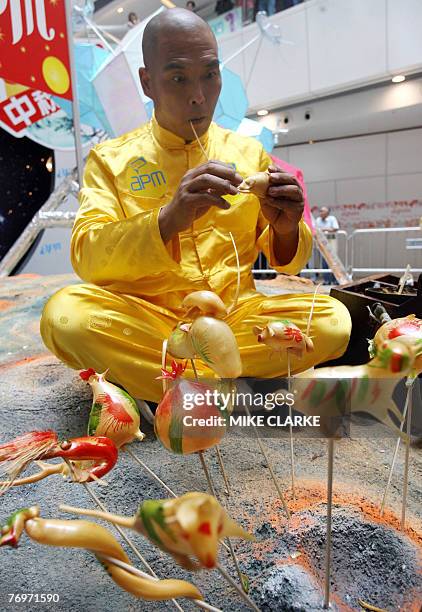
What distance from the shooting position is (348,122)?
534 cm

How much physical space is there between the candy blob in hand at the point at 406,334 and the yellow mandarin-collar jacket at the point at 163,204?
46 cm

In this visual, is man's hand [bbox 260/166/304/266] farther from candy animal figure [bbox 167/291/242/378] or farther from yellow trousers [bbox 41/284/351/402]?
candy animal figure [bbox 167/291/242/378]

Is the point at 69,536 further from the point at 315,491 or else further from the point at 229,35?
the point at 229,35

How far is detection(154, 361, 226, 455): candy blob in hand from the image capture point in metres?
0.47

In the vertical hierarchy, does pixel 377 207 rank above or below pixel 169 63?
below

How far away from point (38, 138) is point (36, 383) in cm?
243

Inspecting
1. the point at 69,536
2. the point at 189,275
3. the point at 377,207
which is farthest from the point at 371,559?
the point at 377,207

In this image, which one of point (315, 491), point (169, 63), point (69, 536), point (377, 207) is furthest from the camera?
point (377, 207)

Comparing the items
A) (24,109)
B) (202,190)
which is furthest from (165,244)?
(24,109)

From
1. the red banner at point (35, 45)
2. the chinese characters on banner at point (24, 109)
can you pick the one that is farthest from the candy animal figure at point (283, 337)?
the chinese characters on banner at point (24, 109)

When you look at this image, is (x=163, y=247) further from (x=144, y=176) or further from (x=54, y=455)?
(x=54, y=455)

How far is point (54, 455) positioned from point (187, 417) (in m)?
0.13

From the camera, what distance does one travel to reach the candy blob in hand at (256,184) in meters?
0.75

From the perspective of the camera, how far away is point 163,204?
1.05 m
